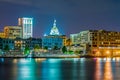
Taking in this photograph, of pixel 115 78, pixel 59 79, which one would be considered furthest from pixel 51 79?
pixel 115 78

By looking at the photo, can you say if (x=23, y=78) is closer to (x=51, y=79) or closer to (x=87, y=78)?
(x=51, y=79)

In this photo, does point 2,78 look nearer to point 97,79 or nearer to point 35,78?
point 35,78

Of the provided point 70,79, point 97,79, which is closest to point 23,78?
point 70,79

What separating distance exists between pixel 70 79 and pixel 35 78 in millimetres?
5222

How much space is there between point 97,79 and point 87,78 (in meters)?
2.96

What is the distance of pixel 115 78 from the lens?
59969 mm

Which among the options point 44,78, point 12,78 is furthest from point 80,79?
point 12,78

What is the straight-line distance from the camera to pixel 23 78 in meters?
61.3

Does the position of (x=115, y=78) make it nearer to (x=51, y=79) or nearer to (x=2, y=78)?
(x=51, y=79)

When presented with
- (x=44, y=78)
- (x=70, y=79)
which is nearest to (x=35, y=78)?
(x=44, y=78)

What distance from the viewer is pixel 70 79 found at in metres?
59.6

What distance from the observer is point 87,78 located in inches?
2388

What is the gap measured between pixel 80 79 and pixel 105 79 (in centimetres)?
357

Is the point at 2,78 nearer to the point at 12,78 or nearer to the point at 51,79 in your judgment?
the point at 12,78
